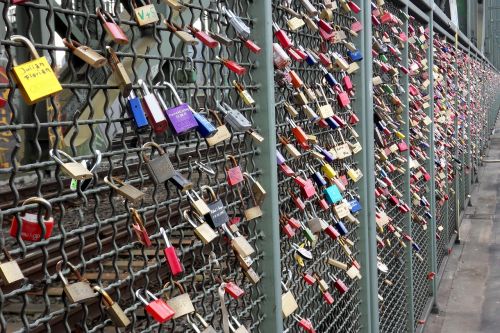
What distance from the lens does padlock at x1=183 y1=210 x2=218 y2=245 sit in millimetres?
1585

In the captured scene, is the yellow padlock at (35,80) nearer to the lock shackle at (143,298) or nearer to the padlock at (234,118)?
the lock shackle at (143,298)

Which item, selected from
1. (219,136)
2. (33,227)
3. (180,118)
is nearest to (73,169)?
(33,227)

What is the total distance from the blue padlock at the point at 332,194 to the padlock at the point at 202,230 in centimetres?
109

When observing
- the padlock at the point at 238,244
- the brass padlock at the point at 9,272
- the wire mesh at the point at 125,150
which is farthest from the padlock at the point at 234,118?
the brass padlock at the point at 9,272

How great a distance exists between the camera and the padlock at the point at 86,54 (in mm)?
1197

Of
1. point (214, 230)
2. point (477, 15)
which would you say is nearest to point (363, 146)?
point (214, 230)

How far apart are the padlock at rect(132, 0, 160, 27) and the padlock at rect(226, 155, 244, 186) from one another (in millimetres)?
546

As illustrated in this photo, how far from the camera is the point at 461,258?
736 cm

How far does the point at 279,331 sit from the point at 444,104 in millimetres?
5354

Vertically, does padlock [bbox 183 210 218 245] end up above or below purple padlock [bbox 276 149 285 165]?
below

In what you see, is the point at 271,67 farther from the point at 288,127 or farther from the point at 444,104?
the point at 444,104

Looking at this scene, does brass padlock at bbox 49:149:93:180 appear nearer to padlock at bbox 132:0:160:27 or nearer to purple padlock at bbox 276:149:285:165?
padlock at bbox 132:0:160:27

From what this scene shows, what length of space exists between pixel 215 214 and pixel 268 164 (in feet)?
1.29

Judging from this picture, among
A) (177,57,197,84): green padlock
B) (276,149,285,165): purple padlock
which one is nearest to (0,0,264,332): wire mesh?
(177,57,197,84): green padlock
